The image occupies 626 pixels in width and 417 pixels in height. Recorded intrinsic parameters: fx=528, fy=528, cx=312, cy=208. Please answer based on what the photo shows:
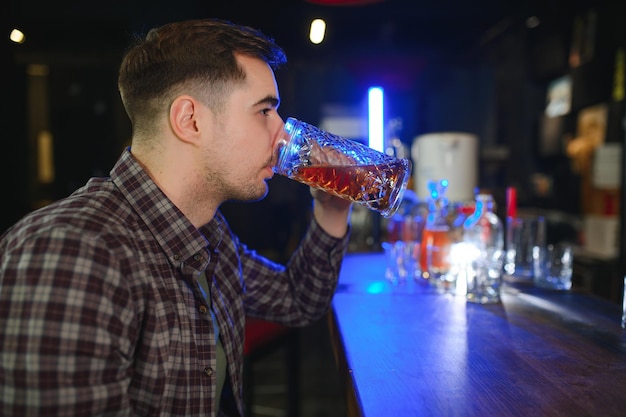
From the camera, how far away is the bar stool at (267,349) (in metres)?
2.19

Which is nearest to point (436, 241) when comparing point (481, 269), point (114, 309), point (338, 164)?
point (481, 269)

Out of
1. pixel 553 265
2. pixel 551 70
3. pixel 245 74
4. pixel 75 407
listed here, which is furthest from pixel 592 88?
pixel 75 407

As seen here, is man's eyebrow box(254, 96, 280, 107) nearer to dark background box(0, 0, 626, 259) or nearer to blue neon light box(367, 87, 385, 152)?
dark background box(0, 0, 626, 259)

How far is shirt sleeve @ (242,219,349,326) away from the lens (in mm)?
1484

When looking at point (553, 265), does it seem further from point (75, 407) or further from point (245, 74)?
point (75, 407)

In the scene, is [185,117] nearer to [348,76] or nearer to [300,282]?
[300,282]

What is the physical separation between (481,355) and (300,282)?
62cm

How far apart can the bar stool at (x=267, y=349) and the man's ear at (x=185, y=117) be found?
3.78 feet

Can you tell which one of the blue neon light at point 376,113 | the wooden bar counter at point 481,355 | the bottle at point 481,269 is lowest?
the wooden bar counter at point 481,355

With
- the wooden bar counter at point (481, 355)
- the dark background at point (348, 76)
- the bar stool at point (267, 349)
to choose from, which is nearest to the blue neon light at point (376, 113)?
the dark background at point (348, 76)

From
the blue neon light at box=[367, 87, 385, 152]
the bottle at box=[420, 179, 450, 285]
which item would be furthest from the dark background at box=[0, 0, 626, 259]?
the bottle at box=[420, 179, 450, 285]

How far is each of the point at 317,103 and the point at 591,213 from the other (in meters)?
4.18

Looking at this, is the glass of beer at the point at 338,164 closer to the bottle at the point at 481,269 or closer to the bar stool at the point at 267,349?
the bottle at the point at 481,269

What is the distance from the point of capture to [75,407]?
76 cm
